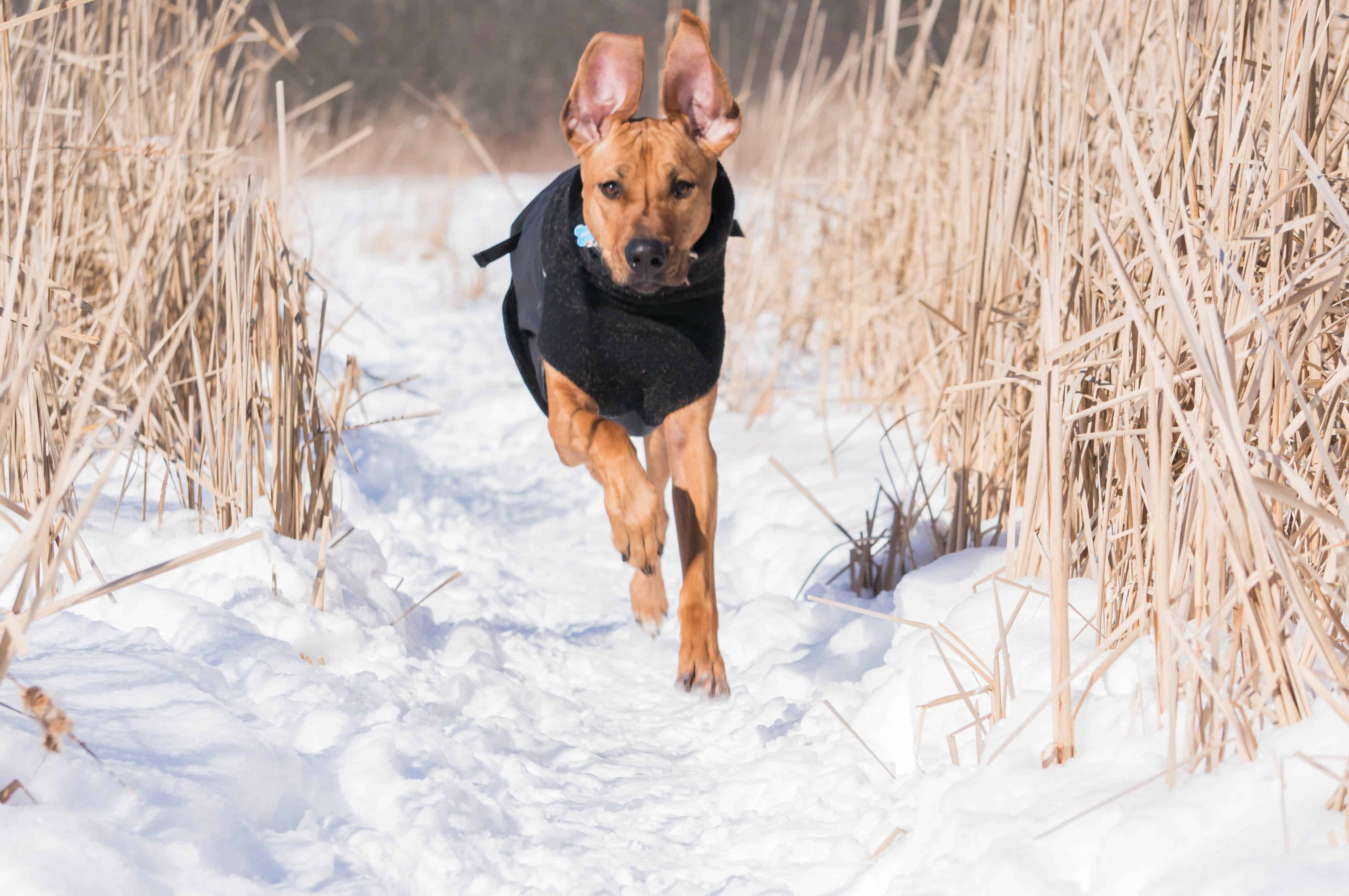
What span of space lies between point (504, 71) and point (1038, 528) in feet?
60.6

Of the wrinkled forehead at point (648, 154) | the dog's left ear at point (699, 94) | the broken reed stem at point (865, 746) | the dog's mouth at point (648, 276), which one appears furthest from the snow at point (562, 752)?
the dog's left ear at point (699, 94)

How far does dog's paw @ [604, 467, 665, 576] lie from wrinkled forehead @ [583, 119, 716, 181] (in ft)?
2.52

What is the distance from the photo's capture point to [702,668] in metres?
2.45

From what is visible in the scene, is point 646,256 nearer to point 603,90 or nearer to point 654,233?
point 654,233

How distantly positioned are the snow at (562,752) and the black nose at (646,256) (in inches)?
37.6

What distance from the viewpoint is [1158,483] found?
1430 millimetres

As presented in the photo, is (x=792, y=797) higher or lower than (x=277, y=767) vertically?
lower

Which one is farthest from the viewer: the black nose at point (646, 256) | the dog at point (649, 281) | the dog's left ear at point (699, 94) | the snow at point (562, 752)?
the dog's left ear at point (699, 94)

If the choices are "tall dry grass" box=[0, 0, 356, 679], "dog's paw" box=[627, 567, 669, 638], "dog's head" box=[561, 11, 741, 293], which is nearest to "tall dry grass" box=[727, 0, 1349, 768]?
"dog's head" box=[561, 11, 741, 293]

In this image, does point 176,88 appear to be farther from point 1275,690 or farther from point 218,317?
point 1275,690

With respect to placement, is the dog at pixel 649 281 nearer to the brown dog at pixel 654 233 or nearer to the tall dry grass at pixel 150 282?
the brown dog at pixel 654 233

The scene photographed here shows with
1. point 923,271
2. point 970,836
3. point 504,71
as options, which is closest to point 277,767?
point 970,836

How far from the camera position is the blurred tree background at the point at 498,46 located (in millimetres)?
16984

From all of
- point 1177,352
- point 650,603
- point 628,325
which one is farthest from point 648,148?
point 1177,352
